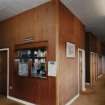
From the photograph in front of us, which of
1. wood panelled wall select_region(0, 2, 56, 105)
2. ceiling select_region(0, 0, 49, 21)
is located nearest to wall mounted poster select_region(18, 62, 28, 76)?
wood panelled wall select_region(0, 2, 56, 105)

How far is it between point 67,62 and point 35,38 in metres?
1.33

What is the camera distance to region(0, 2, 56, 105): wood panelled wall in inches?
170

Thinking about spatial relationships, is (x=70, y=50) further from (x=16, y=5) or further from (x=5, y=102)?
(x=5, y=102)

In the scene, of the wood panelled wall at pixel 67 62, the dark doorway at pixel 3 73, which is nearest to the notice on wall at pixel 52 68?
the wood panelled wall at pixel 67 62

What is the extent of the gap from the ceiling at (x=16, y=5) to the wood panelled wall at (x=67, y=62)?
2.81 feet

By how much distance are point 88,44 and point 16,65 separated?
16.1 feet

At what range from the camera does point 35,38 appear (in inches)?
187

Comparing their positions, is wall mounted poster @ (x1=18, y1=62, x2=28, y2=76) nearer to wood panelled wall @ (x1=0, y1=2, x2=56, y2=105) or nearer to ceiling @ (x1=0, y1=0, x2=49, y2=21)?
wood panelled wall @ (x1=0, y1=2, x2=56, y2=105)

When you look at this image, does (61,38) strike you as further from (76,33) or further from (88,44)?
(88,44)

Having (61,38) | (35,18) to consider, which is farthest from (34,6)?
(61,38)

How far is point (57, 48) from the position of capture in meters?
4.24

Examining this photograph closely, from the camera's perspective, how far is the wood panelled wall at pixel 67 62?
4512mm

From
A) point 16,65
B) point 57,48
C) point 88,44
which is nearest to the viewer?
point 57,48

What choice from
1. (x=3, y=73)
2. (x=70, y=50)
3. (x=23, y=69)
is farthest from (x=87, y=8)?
(x=3, y=73)
